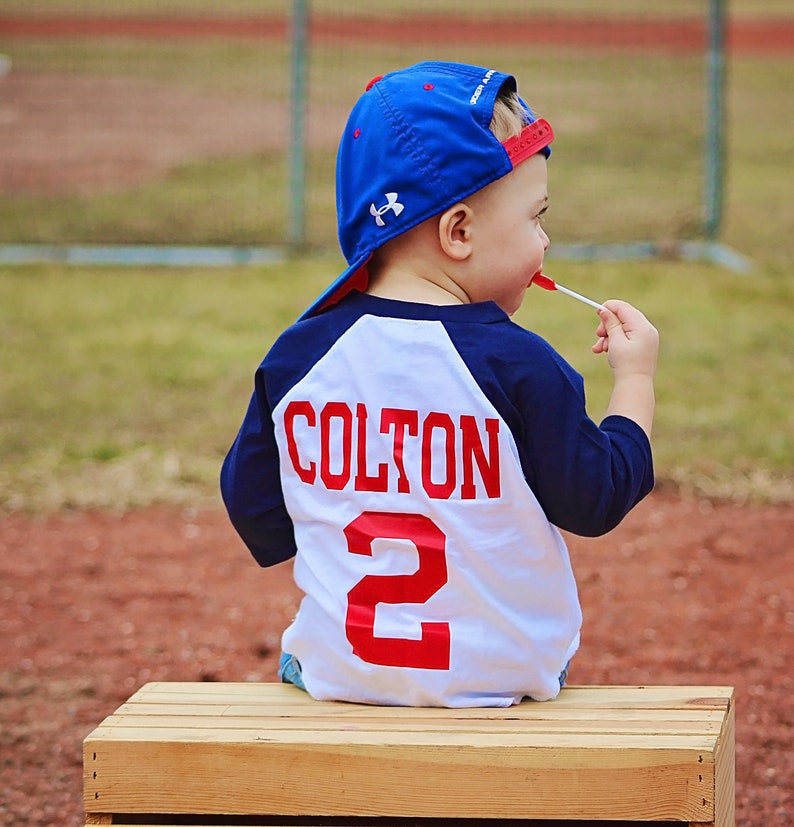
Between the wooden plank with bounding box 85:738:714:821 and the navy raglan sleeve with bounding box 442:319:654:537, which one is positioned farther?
the navy raglan sleeve with bounding box 442:319:654:537

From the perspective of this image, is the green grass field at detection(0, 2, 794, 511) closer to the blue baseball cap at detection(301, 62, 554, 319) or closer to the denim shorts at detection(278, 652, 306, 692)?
the denim shorts at detection(278, 652, 306, 692)

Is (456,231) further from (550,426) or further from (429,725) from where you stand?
(429,725)

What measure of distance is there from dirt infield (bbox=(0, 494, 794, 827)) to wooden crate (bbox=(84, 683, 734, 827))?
102 cm

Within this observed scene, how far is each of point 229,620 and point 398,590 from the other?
2.27m

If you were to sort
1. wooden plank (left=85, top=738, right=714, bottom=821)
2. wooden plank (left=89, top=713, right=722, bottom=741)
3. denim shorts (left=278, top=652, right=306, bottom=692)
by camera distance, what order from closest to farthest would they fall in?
wooden plank (left=85, top=738, right=714, bottom=821) < wooden plank (left=89, top=713, right=722, bottom=741) < denim shorts (left=278, top=652, right=306, bottom=692)

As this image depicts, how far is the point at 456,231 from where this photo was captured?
7.02ft

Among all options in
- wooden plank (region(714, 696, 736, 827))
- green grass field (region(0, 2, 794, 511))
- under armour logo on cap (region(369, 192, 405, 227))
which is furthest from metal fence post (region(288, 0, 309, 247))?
wooden plank (region(714, 696, 736, 827))

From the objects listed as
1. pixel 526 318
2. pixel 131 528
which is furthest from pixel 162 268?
pixel 131 528

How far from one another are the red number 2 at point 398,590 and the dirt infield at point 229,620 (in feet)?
3.78

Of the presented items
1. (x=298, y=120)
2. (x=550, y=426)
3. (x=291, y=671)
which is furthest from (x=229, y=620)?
(x=298, y=120)

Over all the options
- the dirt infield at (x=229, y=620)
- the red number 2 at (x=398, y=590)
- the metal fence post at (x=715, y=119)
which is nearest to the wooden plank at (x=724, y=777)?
the red number 2 at (x=398, y=590)

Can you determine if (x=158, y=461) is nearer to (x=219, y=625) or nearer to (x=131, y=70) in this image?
(x=219, y=625)

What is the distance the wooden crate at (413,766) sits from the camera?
1890mm

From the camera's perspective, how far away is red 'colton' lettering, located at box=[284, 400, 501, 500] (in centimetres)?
205
